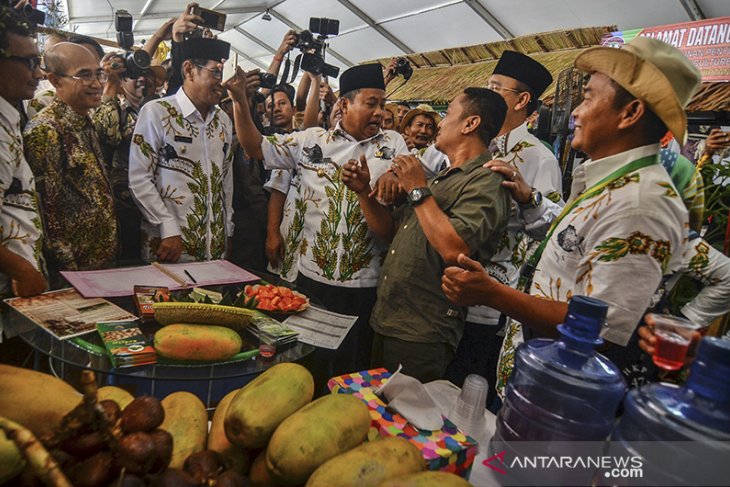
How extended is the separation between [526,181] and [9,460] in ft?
7.69

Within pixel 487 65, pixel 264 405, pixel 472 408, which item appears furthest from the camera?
pixel 487 65

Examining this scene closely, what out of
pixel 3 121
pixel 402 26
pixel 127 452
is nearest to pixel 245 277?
pixel 3 121

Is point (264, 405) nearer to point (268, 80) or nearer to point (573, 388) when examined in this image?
point (573, 388)

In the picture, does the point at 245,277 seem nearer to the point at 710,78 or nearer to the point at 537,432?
the point at 537,432

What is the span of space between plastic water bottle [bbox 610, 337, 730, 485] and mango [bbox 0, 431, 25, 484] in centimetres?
89

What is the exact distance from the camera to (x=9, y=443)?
2.02 ft

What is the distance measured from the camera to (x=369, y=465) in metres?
0.75

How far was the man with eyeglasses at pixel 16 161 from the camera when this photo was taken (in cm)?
167

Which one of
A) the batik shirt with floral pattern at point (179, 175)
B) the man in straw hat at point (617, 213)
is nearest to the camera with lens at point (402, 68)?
the batik shirt with floral pattern at point (179, 175)

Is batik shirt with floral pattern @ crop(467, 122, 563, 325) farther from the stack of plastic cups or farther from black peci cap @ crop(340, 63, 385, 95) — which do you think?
the stack of plastic cups

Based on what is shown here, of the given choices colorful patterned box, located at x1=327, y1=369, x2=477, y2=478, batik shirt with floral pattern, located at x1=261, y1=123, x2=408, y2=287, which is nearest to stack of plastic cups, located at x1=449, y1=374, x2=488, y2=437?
colorful patterned box, located at x1=327, y1=369, x2=477, y2=478

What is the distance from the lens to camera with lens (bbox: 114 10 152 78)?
303 centimetres

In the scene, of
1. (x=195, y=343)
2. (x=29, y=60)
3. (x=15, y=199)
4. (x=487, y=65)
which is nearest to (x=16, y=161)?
(x=15, y=199)

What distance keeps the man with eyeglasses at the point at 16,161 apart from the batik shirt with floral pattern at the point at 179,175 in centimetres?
59
